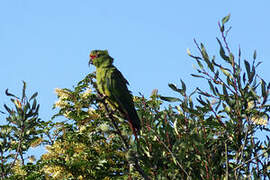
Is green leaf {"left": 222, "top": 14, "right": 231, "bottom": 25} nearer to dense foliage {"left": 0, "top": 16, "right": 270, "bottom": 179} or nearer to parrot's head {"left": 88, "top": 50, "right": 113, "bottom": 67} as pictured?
dense foliage {"left": 0, "top": 16, "right": 270, "bottom": 179}

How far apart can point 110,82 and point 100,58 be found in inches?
23.4

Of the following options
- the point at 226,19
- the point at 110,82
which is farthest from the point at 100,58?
the point at 226,19

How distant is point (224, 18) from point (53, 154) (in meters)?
3.12

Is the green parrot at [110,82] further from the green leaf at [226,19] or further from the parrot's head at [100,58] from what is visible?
the green leaf at [226,19]

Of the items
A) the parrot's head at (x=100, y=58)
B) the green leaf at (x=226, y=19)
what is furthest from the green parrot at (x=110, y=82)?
the green leaf at (x=226, y=19)

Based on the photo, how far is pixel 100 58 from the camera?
22.8ft

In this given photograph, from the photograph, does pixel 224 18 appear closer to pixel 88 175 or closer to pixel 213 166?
pixel 213 166

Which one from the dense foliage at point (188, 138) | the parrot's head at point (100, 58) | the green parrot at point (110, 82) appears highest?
the parrot's head at point (100, 58)

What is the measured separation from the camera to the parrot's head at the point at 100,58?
691 cm

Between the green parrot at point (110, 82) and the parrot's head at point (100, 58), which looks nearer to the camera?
the green parrot at point (110, 82)

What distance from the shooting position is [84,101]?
6941 mm

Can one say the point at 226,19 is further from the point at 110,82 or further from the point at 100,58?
the point at 100,58

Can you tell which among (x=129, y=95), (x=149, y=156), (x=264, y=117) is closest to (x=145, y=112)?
(x=149, y=156)

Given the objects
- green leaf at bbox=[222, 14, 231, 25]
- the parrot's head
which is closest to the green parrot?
the parrot's head
